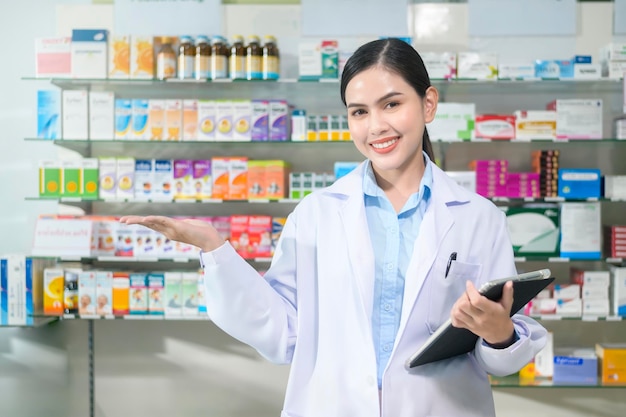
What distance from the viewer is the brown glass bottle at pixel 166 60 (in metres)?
4.55

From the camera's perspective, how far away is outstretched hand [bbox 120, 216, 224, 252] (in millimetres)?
1526

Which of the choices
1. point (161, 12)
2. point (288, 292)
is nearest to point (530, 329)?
point (288, 292)

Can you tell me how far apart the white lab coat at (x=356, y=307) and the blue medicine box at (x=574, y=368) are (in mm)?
3066

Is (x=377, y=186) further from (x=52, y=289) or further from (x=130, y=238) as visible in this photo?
(x=52, y=289)

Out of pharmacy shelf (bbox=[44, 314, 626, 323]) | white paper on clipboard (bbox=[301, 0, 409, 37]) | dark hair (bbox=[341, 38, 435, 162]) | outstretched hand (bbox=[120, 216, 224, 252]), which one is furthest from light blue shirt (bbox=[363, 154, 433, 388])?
white paper on clipboard (bbox=[301, 0, 409, 37])

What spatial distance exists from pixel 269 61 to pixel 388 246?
2.99 meters

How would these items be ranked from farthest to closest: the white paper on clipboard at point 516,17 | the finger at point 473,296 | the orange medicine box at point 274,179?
the white paper on clipboard at point 516,17
the orange medicine box at point 274,179
the finger at point 473,296

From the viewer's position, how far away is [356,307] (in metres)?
1.67

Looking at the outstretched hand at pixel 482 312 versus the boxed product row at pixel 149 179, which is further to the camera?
the boxed product row at pixel 149 179

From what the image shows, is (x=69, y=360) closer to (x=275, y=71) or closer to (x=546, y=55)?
(x=275, y=71)

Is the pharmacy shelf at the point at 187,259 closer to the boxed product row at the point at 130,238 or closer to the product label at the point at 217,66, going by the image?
the boxed product row at the point at 130,238

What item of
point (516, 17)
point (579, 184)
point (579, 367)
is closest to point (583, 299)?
point (579, 367)

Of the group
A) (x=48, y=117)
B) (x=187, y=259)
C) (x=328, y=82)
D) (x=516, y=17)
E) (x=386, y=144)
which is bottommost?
(x=187, y=259)

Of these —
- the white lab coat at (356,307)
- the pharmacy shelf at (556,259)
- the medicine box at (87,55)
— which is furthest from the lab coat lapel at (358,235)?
the medicine box at (87,55)
